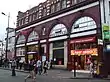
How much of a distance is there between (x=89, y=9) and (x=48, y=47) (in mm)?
12090

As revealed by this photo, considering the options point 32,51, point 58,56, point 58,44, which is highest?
point 58,44

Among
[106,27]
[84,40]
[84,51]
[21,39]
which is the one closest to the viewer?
[106,27]

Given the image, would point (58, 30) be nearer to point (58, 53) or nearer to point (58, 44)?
point (58, 44)

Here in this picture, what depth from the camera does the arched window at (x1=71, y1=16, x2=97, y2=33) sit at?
33.5m

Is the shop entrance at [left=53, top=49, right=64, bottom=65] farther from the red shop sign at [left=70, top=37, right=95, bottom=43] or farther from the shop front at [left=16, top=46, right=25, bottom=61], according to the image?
the shop front at [left=16, top=46, right=25, bottom=61]

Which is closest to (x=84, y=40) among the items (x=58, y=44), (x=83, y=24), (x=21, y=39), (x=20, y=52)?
(x=83, y=24)

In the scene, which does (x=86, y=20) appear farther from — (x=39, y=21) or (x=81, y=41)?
(x=39, y=21)

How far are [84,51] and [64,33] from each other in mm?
6133

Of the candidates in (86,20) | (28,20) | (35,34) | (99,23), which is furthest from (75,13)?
(28,20)

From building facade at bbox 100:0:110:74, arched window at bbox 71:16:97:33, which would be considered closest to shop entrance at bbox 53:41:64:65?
arched window at bbox 71:16:97:33

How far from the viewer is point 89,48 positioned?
33.6m

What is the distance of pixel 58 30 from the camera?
135ft

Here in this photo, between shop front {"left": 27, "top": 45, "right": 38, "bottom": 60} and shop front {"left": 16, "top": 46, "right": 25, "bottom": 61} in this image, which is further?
shop front {"left": 16, "top": 46, "right": 25, "bottom": 61}

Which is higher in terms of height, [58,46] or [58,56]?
[58,46]
